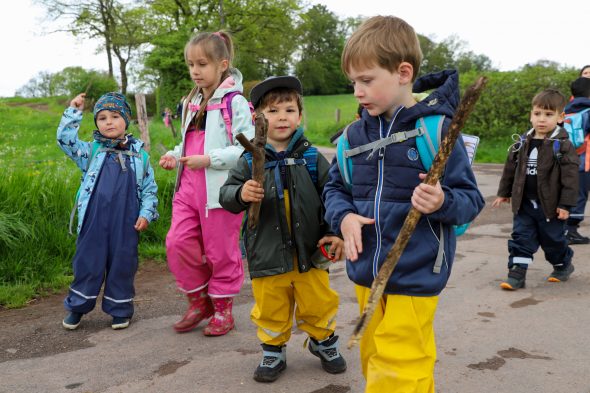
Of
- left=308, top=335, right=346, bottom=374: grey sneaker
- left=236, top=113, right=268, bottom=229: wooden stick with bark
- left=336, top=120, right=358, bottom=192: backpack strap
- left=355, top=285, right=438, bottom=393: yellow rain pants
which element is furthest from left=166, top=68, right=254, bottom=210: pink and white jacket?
left=355, top=285, right=438, bottom=393: yellow rain pants

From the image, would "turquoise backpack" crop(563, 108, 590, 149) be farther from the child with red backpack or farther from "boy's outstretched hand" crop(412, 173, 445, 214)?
"boy's outstretched hand" crop(412, 173, 445, 214)

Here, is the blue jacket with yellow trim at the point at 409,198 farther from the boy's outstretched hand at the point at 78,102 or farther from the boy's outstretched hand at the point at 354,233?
the boy's outstretched hand at the point at 78,102

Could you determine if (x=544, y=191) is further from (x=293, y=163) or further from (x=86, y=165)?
(x=86, y=165)

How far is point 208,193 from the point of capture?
13.0ft

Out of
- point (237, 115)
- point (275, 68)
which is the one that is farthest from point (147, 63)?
point (275, 68)

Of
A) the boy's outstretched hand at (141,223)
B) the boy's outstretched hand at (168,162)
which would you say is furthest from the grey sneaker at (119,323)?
the boy's outstretched hand at (168,162)

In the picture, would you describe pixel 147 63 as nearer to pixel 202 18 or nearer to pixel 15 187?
pixel 202 18

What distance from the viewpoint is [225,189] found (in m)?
3.21

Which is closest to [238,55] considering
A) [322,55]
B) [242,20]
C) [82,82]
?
[82,82]

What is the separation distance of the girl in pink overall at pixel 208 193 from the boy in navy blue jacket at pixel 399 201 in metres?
1.62

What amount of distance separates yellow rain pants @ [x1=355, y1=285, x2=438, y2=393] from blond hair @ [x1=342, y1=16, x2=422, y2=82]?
94 cm

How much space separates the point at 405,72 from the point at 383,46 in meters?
0.15

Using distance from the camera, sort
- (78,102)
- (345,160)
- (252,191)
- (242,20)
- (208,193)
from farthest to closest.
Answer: (242,20), (78,102), (208,193), (252,191), (345,160)

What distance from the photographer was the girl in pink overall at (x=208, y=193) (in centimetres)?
396
